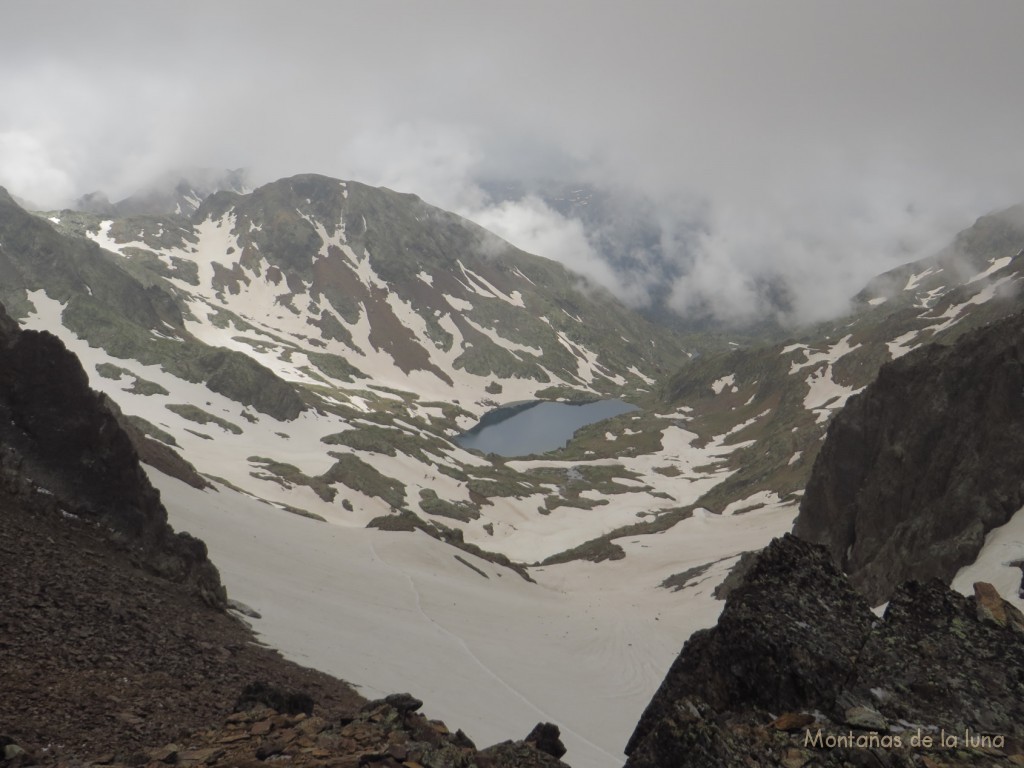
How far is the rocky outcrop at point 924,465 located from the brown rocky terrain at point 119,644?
17.5 m

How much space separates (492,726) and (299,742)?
34.6 feet

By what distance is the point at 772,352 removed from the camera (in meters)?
170

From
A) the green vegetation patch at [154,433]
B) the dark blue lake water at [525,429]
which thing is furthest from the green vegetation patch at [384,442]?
the dark blue lake water at [525,429]

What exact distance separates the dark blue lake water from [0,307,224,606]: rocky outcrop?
11184 cm

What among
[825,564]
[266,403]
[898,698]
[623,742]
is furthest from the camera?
[266,403]

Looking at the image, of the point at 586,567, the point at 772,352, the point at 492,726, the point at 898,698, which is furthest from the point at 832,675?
the point at 772,352

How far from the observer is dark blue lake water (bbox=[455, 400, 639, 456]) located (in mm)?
149625

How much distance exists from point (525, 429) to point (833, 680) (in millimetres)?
165911

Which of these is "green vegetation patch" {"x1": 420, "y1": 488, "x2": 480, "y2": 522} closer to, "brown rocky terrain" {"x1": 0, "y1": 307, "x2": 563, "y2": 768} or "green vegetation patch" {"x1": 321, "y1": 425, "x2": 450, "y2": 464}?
"green vegetation patch" {"x1": 321, "y1": 425, "x2": 450, "y2": 464}

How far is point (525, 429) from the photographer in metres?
174

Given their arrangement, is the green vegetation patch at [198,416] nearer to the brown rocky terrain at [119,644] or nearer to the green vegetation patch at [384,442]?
the green vegetation patch at [384,442]

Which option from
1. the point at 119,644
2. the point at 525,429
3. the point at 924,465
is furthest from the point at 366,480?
the point at 525,429

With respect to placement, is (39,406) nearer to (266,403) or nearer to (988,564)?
(988,564)

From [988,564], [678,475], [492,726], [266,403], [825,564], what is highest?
[678,475]
